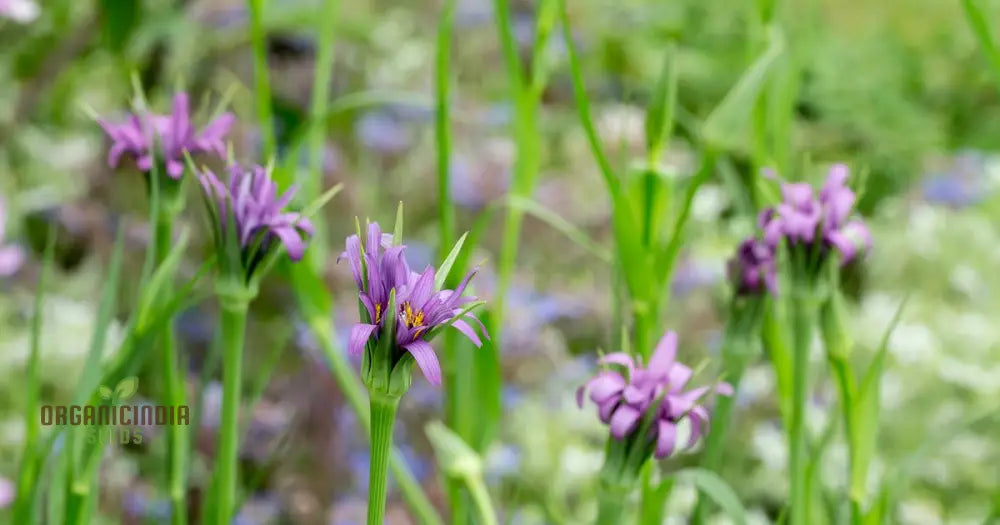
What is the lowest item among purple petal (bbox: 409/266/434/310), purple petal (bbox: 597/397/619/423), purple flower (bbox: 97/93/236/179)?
purple petal (bbox: 597/397/619/423)

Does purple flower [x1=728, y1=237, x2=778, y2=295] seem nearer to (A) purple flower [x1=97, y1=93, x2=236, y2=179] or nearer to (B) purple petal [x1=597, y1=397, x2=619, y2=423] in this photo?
(B) purple petal [x1=597, y1=397, x2=619, y2=423]

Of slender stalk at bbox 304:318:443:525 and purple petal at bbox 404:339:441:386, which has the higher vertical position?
purple petal at bbox 404:339:441:386

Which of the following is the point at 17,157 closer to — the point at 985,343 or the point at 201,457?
the point at 201,457

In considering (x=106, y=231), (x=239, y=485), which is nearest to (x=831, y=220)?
(x=239, y=485)

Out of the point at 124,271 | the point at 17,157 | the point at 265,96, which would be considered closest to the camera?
the point at 265,96

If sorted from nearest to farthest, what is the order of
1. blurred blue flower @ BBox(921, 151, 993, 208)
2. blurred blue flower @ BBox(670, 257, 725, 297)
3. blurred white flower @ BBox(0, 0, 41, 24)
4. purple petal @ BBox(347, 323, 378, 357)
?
1. purple petal @ BBox(347, 323, 378, 357)
2. blurred white flower @ BBox(0, 0, 41, 24)
3. blurred blue flower @ BBox(670, 257, 725, 297)
4. blurred blue flower @ BBox(921, 151, 993, 208)

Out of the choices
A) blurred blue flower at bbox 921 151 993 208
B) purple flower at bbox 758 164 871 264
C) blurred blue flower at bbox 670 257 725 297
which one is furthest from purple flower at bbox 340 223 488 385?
blurred blue flower at bbox 921 151 993 208
